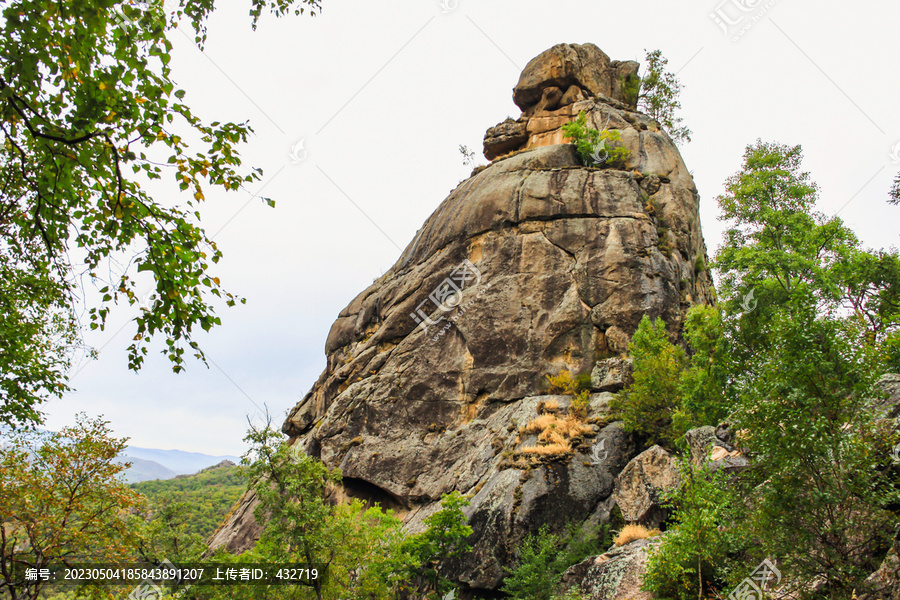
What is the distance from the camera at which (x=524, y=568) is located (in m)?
16.5

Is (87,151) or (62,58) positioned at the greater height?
(62,58)

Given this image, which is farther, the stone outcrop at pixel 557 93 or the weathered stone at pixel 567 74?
the weathered stone at pixel 567 74

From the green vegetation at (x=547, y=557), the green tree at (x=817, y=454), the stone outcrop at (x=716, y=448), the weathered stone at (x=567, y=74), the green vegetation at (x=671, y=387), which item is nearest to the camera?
the green tree at (x=817, y=454)

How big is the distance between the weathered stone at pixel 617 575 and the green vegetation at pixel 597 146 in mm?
23413

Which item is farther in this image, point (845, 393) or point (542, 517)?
point (542, 517)

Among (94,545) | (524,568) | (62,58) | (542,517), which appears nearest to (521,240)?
(542,517)

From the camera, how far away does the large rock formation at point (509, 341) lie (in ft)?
66.5

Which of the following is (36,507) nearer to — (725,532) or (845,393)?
(725,532)

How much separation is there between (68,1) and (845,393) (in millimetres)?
13177

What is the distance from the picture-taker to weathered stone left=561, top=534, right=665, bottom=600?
45.8 feet

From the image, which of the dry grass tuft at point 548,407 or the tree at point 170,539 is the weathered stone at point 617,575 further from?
the tree at point 170,539
